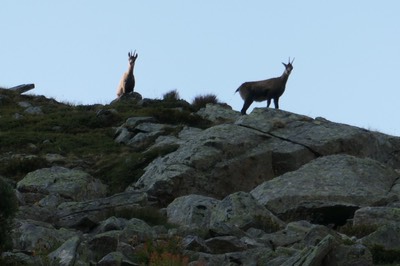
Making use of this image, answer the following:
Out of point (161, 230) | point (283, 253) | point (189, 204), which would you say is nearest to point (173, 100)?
point (189, 204)

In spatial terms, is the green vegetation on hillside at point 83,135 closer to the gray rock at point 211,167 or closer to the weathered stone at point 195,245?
the gray rock at point 211,167

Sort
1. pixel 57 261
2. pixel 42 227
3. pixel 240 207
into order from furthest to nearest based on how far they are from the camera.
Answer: pixel 240 207 < pixel 42 227 < pixel 57 261

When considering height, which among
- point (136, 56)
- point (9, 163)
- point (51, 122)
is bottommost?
point (9, 163)

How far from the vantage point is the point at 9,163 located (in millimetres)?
26906

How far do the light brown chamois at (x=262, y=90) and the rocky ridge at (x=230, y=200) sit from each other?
3.59m

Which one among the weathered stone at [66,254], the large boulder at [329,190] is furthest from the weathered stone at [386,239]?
the large boulder at [329,190]

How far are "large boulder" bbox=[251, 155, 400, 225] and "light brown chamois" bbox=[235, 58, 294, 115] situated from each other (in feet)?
42.3

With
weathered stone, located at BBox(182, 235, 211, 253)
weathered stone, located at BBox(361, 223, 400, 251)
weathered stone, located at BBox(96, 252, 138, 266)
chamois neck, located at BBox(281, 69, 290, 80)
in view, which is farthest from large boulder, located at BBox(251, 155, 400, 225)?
chamois neck, located at BBox(281, 69, 290, 80)

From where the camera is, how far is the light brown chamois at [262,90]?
36.8 metres

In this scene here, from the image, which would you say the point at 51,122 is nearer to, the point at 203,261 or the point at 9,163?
the point at 9,163

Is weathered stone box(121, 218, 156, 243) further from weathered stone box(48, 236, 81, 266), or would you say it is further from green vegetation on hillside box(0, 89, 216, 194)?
green vegetation on hillside box(0, 89, 216, 194)

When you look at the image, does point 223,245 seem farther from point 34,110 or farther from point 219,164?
point 34,110

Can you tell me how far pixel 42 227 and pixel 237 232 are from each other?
120 inches

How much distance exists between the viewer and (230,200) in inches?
735
